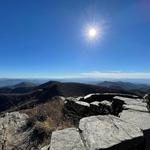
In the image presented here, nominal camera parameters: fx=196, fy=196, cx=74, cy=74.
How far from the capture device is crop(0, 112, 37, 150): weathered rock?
5730 mm

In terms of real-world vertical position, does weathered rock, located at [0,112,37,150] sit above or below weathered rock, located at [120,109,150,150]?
below

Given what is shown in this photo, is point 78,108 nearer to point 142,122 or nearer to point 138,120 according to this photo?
point 138,120

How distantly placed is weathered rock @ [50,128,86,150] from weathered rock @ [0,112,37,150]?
2167mm

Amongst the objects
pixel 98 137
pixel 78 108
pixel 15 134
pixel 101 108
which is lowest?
pixel 15 134

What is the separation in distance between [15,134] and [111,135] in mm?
4113

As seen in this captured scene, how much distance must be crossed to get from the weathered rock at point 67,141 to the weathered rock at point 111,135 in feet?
0.42

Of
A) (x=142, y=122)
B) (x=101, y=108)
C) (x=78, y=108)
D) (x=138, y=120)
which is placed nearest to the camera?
(x=142, y=122)

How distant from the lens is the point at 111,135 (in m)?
3.57

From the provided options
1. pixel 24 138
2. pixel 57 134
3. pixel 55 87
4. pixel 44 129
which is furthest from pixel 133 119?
pixel 55 87

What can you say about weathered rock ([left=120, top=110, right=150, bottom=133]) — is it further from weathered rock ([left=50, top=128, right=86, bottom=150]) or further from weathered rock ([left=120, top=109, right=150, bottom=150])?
weathered rock ([left=50, top=128, right=86, bottom=150])

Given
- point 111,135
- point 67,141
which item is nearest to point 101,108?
point 111,135

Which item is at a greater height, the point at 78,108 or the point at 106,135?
the point at 106,135

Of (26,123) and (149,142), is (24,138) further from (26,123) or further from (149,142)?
(149,142)

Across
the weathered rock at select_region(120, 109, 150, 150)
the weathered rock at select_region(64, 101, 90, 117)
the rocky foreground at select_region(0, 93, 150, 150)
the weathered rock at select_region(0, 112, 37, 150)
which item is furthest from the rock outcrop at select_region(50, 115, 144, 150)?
the weathered rock at select_region(64, 101, 90, 117)
